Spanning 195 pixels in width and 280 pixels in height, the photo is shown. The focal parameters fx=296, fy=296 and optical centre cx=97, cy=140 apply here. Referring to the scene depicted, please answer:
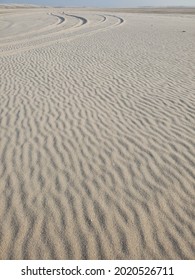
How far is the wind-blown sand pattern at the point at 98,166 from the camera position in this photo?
3818mm

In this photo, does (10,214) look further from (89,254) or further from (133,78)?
(133,78)

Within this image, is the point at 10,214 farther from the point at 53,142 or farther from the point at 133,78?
the point at 133,78

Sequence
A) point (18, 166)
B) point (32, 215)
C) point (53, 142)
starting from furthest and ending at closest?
point (53, 142)
point (18, 166)
point (32, 215)

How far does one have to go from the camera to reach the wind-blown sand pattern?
3818 millimetres

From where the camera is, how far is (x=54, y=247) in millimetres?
Answer: 3752

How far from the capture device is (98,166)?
17.0 ft

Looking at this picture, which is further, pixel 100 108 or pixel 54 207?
pixel 100 108

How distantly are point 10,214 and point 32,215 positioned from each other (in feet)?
1.07

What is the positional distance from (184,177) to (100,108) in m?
3.41

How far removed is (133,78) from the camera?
1008cm
